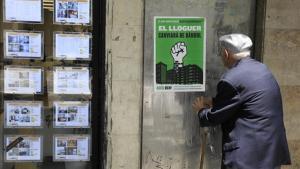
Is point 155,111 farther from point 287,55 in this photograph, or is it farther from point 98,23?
point 287,55

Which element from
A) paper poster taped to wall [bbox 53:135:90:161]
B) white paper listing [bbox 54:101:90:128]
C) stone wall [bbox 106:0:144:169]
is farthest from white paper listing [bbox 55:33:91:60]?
paper poster taped to wall [bbox 53:135:90:161]

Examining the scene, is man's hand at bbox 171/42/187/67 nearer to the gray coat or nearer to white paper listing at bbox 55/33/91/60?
white paper listing at bbox 55/33/91/60

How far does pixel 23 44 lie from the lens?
480cm

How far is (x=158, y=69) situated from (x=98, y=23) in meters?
0.71

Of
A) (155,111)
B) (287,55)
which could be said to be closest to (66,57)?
(155,111)

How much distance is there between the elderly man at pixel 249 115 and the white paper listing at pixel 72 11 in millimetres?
1482

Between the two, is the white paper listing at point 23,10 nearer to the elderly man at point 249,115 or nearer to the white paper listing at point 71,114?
the white paper listing at point 71,114

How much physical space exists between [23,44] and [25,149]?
98 cm

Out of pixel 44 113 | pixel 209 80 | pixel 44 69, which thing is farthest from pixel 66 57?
pixel 209 80

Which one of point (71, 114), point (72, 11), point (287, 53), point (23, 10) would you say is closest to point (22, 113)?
point (71, 114)

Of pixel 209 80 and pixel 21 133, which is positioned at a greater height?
pixel 209 80

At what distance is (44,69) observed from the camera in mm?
4863

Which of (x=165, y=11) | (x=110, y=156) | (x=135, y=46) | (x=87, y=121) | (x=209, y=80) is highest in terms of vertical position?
(x=165, y=11)

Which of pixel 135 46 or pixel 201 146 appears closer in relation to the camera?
pixel 135 46
